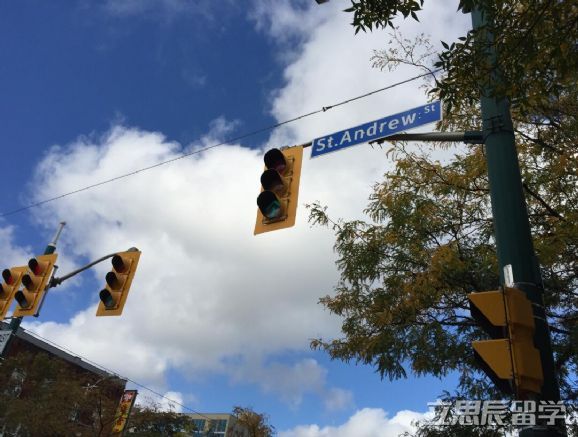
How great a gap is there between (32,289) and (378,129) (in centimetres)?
819

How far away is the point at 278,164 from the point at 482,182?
188 inches

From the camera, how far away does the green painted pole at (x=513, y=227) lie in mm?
4035

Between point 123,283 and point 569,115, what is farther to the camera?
point 123,283

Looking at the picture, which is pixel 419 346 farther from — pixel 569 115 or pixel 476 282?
pixel 569 115

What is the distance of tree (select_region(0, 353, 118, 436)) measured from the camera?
23.2 meters

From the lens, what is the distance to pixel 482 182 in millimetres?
9992

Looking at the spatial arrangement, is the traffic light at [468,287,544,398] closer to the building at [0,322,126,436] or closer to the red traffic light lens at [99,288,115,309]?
the red traffic light lens at [99,288,115,309]

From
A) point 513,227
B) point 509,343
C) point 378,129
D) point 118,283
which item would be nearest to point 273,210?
point 378,129

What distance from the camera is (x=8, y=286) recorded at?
11.1 metres

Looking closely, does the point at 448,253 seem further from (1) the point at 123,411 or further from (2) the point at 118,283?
(1) the point at 123,411

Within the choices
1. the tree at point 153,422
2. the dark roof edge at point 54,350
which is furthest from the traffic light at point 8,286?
the dark roof edge at point 54,350

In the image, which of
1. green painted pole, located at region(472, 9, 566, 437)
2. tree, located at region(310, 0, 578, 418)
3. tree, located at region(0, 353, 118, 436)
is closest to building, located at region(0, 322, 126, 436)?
tree, located at region(0, 353, 118, 436)

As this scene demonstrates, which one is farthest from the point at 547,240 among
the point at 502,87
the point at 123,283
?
the point at 123,283

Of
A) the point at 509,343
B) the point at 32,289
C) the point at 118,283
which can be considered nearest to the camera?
the point at 509,343
